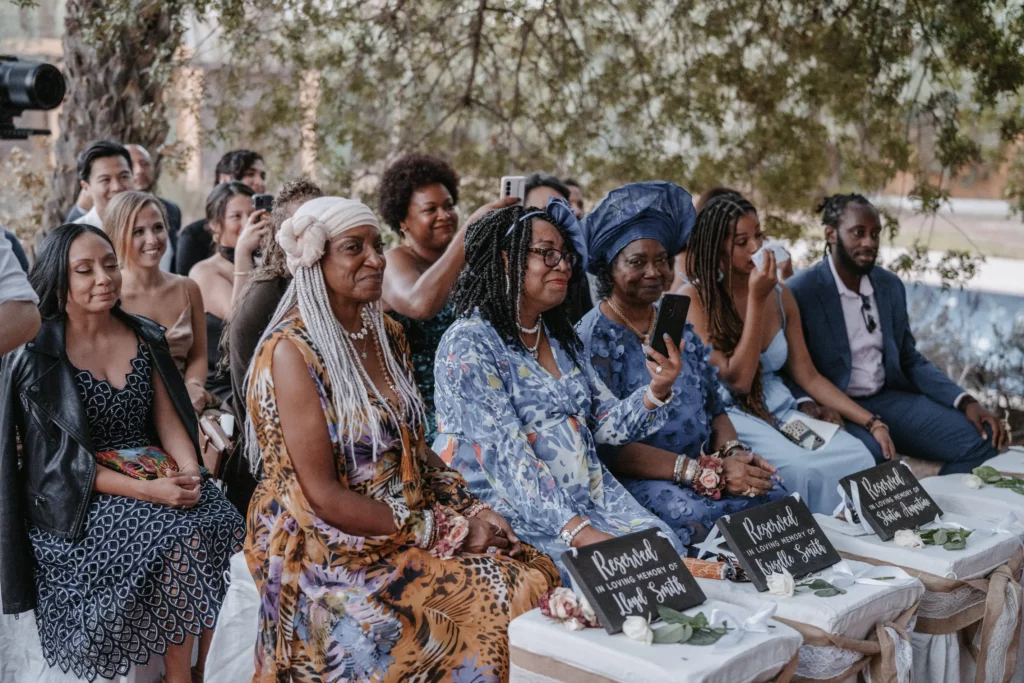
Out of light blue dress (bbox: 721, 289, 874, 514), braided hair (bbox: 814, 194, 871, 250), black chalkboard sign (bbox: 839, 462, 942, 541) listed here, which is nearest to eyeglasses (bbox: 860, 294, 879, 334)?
braided hair (bbox: 814, 194, 871, 250)

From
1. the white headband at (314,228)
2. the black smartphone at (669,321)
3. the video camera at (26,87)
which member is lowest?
the black smartphone at (669,321)

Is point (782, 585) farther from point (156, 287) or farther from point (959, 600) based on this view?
point (156, 287)

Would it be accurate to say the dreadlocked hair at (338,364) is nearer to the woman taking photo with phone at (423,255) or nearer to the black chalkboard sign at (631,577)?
the black chalkboard sign at (631,577)

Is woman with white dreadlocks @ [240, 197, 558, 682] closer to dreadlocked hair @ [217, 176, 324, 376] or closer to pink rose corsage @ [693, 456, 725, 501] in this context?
pink rose corsage @ [693, 456, 725, 501]

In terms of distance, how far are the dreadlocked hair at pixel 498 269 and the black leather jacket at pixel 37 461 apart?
130cm

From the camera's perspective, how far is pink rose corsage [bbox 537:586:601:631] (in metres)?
2.44

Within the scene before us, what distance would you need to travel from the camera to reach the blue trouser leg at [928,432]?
4.96 m

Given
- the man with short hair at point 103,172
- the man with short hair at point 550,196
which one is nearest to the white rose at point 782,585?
the man with short hair at point 550,196

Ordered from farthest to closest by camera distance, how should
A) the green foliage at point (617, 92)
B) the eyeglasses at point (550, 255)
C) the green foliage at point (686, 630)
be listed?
the green foliage at point (617, 92) → the eyeglasses at point (550, 255) → the green foliage at point (686, 630)

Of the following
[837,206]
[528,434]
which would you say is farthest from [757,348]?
[528,434]

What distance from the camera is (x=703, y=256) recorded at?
4586mm

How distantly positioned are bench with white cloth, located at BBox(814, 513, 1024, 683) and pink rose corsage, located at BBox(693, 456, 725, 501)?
17.6 inches

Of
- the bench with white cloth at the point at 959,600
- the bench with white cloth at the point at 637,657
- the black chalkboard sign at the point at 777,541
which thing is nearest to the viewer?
the bench with white cloth at the point at 637,657

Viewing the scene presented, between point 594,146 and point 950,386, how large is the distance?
10.8ft
